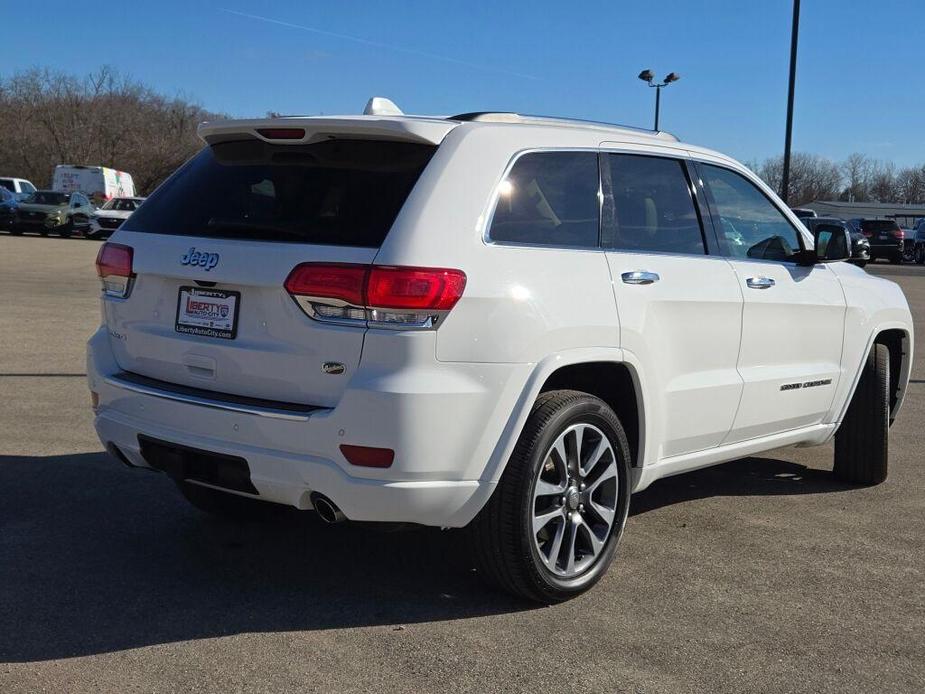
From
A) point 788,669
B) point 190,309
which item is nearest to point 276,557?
point 190,309

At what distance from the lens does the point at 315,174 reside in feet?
13.4

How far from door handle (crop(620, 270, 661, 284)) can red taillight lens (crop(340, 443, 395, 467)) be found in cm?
133

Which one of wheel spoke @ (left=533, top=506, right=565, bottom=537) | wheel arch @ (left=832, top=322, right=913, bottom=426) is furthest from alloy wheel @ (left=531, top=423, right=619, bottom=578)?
wheel arch @ (left=832, top=322, right=913, bottom=426)

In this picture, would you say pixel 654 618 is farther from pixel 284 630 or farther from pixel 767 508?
pixel 767 508

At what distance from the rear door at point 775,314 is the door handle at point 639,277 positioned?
2.32 feet

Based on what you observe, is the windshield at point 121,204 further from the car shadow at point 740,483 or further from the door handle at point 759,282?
the door handle at point 759,282

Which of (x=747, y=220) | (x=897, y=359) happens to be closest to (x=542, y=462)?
(x=747, y=220)

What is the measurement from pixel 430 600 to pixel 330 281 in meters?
1.37

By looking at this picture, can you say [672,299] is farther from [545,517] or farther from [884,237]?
[884,237]

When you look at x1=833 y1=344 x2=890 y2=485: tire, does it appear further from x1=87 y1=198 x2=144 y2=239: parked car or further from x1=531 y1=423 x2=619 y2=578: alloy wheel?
x1=87 y1=198 x2=144 y2=239: parked car

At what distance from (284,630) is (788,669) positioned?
1.76 meters

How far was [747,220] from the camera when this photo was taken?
17.8 feet

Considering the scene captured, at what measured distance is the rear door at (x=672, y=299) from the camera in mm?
4523

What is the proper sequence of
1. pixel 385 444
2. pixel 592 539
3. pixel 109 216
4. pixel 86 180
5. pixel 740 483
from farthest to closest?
1. pixel 86 180
2. pixel 109 216
3. pixel 740 483
4. pixel 592 539
5. pixel 385 444
